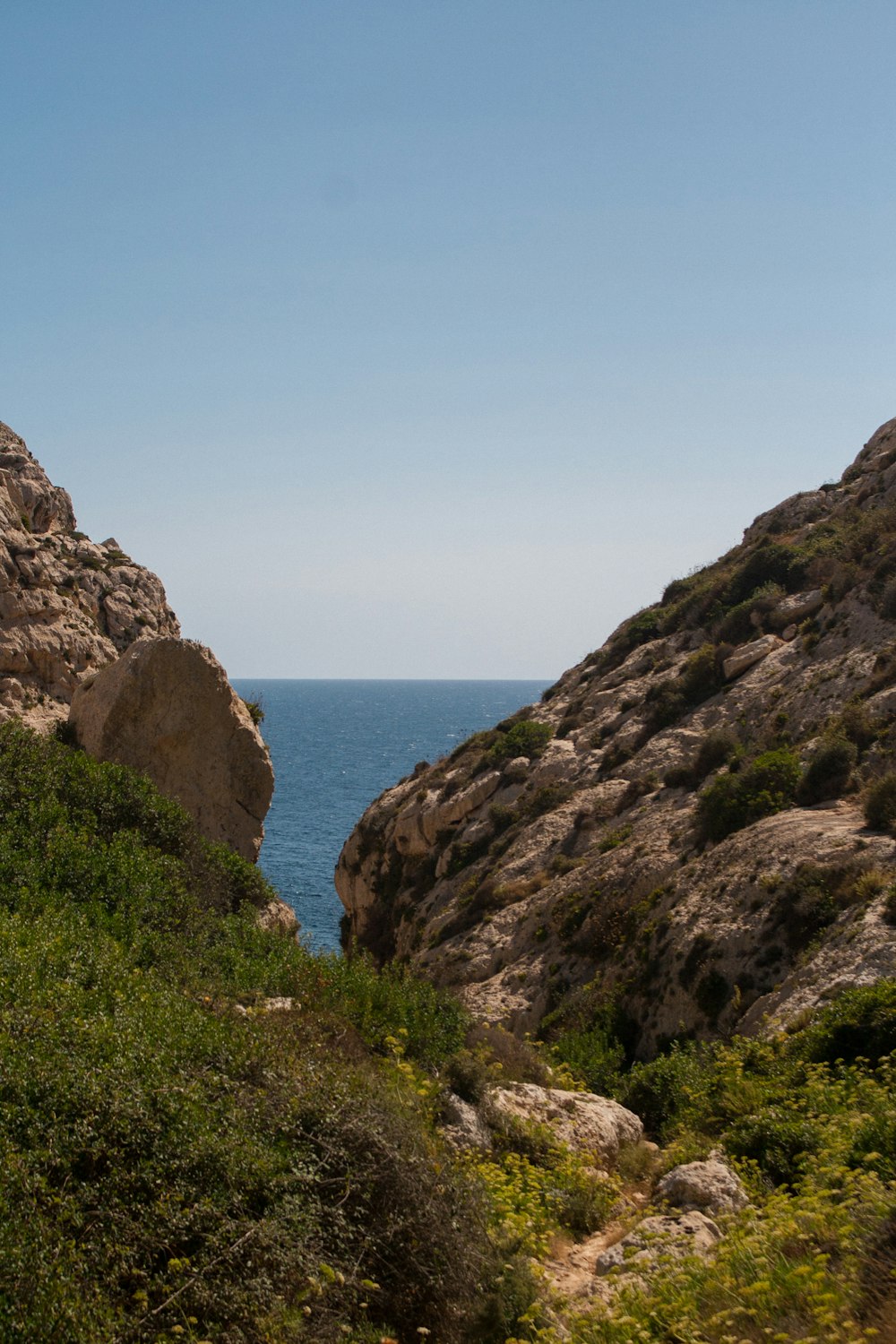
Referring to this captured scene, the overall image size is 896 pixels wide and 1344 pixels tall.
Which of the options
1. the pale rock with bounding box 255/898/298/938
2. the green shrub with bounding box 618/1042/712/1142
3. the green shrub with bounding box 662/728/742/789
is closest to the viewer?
the green shrub with bounding box 618/1042/712/1142

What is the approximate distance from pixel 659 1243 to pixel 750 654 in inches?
1119

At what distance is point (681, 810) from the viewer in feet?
95.1

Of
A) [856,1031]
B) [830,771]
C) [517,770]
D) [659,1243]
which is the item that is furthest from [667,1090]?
[517,770]

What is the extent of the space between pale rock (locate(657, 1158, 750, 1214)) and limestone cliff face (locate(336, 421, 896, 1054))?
6979 millimetres

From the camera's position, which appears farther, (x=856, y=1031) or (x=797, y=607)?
(x=797, y=607)

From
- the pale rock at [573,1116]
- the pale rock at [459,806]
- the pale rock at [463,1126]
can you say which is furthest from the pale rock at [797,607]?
the pale rock at [463,1126]

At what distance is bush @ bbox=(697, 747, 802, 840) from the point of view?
1016 inches

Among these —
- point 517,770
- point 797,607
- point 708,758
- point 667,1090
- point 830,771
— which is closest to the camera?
point 667,1090

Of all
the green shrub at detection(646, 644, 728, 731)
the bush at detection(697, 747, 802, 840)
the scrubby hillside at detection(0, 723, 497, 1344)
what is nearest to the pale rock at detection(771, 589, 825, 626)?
the green shrub at detection(646, 644, 728, 731)

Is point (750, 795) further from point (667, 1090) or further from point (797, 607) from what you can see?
point (797, 607)

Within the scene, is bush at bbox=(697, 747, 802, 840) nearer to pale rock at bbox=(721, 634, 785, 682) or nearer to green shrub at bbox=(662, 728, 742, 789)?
green shrub at bbox=(662, 728, 742, 789)

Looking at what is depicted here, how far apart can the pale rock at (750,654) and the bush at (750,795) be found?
801 cm

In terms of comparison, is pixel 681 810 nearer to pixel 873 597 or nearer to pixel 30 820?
pixel 873 597

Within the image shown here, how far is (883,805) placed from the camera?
2159 cm
